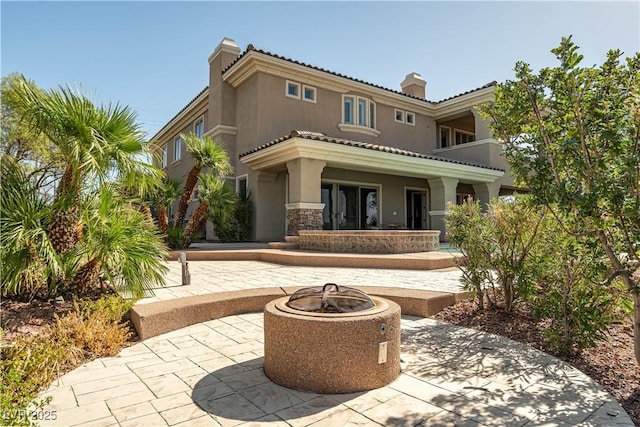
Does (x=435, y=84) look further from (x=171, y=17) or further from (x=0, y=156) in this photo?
(x=0, y=156)

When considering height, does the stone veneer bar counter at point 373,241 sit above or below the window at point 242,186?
below

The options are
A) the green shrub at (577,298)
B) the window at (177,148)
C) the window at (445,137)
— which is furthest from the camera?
the window at (177,148)

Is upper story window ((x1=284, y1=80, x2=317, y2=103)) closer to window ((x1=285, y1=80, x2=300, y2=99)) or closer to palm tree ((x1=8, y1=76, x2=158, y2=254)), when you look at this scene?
window ((x1=285, y1=80, x2=300, y2=99))

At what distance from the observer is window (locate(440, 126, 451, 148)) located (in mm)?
20261

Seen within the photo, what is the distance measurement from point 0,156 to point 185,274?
340cm

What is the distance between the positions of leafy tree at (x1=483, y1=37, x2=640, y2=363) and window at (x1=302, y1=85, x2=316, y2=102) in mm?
11933

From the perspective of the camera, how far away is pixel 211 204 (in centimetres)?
1236

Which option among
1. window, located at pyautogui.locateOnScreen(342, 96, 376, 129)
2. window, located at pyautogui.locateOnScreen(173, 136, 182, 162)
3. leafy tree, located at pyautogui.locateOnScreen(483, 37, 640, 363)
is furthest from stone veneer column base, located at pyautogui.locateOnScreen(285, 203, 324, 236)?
window, located at pyautogui.locateOnScreen(173, 136, 182, 162)

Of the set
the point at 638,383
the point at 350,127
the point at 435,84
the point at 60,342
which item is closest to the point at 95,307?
the point at 60,342

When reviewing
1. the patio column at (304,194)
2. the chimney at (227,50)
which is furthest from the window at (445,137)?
the chimney at (227,50)

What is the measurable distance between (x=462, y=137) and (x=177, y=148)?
17.2m

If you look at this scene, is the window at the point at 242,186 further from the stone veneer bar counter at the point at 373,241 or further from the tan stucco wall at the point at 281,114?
the stone veneer bar counter at the point at 373,241

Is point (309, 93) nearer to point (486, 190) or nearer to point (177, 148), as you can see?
point (486, 190)

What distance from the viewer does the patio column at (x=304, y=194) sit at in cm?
1211
